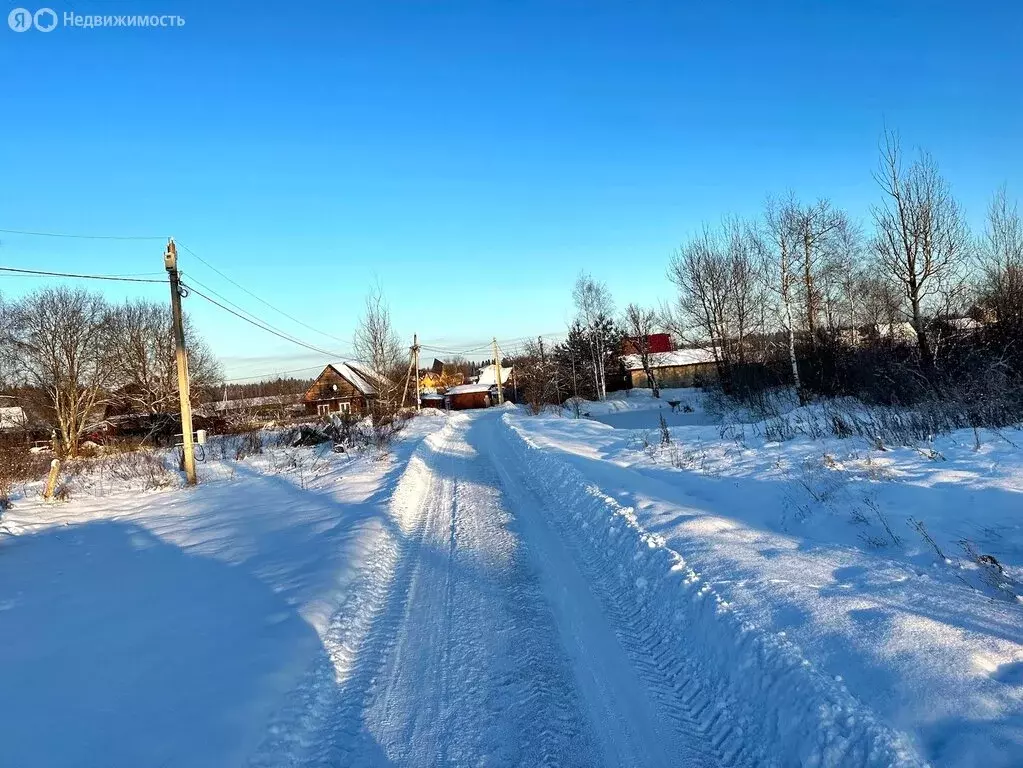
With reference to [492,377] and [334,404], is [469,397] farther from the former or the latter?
[334,404]

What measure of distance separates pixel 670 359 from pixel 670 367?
1.04 metres

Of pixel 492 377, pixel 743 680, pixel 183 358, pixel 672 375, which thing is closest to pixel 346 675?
pixel 743 680

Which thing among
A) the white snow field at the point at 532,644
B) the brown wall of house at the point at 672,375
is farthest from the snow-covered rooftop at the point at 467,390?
the white snow field at the point at 532,644

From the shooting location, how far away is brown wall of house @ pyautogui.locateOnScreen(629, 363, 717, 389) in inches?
2160

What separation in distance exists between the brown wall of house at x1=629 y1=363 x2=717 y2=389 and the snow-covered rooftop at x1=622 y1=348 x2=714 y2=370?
42 centimetres

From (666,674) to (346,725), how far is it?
2371 millimetres

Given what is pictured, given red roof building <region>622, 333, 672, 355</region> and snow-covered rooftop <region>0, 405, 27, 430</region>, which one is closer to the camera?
snow-covered rooftop <region>0, 405, 27, 430</region>

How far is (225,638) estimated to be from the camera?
516 cm

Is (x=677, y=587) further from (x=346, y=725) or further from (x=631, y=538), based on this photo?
(x=346, y=725)

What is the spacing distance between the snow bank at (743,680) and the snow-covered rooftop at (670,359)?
49.5 m

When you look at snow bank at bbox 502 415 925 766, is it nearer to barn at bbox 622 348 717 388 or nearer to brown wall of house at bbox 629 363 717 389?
barn at bbox 622 348 717 388

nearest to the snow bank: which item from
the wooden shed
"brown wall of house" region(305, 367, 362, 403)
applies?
"brown wall of house" region(305, 367, 362, 403)

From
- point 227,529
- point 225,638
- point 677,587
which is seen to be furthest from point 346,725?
point 227,529

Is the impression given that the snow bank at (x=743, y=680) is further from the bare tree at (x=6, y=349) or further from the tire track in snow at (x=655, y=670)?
the bare tree at (x=6, y=349)
